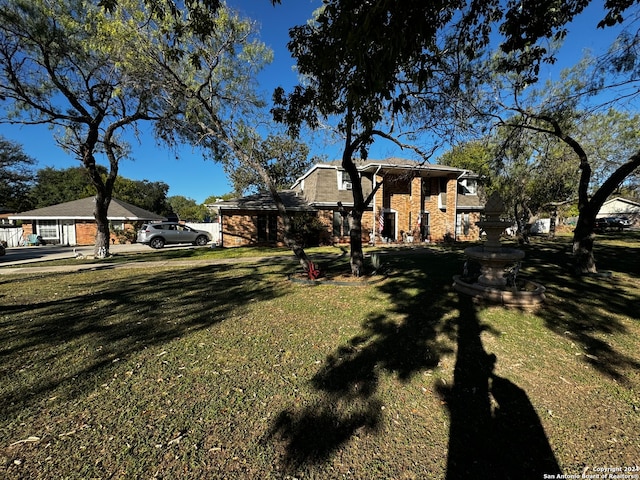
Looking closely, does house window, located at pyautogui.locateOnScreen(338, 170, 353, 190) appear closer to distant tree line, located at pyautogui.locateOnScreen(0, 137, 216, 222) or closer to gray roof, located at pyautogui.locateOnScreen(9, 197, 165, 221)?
gray roof, located at pyautogui.locateOnScreen(9, 197, 165, 221)

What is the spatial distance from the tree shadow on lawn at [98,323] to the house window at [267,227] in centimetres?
965

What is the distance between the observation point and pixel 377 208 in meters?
19.3

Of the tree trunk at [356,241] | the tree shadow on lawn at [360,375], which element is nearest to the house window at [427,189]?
the tree trunk at [356,241]

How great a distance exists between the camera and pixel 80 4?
11.0m

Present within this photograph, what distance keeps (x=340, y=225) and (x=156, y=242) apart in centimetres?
1305

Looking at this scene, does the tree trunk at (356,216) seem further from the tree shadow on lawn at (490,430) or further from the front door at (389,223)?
the front door at (389,223)

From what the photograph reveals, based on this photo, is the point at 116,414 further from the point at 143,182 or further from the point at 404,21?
the point at 143,182

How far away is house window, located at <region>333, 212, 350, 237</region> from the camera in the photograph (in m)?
19.5

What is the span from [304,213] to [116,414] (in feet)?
53.0

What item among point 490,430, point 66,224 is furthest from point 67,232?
point 490,430

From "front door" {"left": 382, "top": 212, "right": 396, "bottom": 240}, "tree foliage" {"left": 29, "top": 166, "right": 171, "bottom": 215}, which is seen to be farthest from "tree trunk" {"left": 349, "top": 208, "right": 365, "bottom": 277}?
"tree foliage" {"left": 29, "top": 166, "right": 171, "bottom": 215}

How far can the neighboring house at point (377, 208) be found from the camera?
18.3 metres

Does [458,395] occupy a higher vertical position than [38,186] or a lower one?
lower

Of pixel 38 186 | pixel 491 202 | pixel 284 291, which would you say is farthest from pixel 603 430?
pixel 38 186
